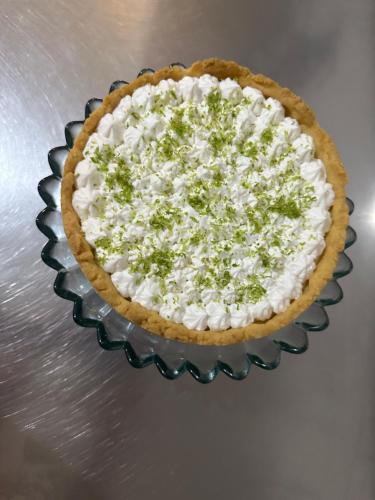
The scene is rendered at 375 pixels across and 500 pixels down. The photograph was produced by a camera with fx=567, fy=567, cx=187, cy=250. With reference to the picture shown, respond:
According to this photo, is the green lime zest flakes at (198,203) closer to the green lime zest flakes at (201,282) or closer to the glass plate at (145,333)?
the green lime zest flakes at (201,282)

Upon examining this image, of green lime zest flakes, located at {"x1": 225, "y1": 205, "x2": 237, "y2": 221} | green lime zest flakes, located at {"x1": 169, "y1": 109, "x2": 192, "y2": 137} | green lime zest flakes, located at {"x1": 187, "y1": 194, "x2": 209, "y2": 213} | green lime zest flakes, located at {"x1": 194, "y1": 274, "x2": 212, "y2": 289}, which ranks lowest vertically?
green lime zest flakes, located at {"x1": 194, "y1": 274, "x2": 212, "y2": 289}

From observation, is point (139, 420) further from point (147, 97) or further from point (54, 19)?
point (54, 19)

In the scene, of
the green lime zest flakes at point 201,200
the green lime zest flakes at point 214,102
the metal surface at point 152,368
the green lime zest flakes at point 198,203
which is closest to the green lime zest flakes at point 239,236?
the green lime zest flakes at point 201,200

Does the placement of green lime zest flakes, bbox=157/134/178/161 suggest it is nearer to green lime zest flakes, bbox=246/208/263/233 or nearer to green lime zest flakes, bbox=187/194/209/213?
green lime zest flakes, bbox=187/194/209/213

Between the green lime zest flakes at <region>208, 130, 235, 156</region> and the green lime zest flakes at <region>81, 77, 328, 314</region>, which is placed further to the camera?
the green lime zest flakes at <region>208, 130, 235, 156</region>

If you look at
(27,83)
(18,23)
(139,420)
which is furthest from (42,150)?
(139,420)

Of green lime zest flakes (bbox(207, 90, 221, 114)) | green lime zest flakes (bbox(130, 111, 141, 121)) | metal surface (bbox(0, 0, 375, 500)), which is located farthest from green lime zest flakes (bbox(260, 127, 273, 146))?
metal surface (bbox(0, 0, 375, 500))

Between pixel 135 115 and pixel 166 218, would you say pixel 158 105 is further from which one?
pixel 166 218
